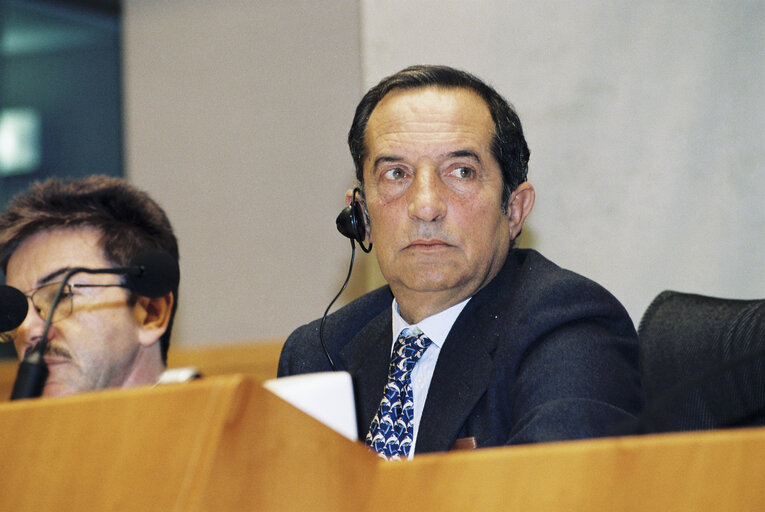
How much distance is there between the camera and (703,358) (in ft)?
5.25

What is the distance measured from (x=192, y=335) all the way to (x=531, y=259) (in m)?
1.44

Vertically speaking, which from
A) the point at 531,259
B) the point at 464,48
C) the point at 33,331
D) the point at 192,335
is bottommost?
the point at 192,335

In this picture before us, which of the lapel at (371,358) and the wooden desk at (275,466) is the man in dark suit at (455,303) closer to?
the lapel at (371,358)

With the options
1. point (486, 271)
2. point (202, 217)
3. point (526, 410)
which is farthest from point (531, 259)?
point (202, 217)

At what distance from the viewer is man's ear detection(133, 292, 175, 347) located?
6.13 feet

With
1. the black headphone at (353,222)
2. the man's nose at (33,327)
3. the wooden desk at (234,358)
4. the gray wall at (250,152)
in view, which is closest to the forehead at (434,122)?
the black headphone at (353,222)

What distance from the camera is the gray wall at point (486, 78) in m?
2.29

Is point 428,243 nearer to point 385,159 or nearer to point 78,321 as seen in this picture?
point 385,159

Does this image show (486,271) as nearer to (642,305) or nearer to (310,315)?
(642,305)

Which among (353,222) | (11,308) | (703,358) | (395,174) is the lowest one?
(703,358)

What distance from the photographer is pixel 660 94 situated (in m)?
2.33

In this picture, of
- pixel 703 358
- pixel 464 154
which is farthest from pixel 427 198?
pixel 703 358

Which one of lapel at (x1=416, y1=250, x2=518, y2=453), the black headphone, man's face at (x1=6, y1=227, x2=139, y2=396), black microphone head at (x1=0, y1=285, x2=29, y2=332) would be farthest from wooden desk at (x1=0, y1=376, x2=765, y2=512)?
the black headphone

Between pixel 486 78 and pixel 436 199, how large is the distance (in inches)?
29.9
